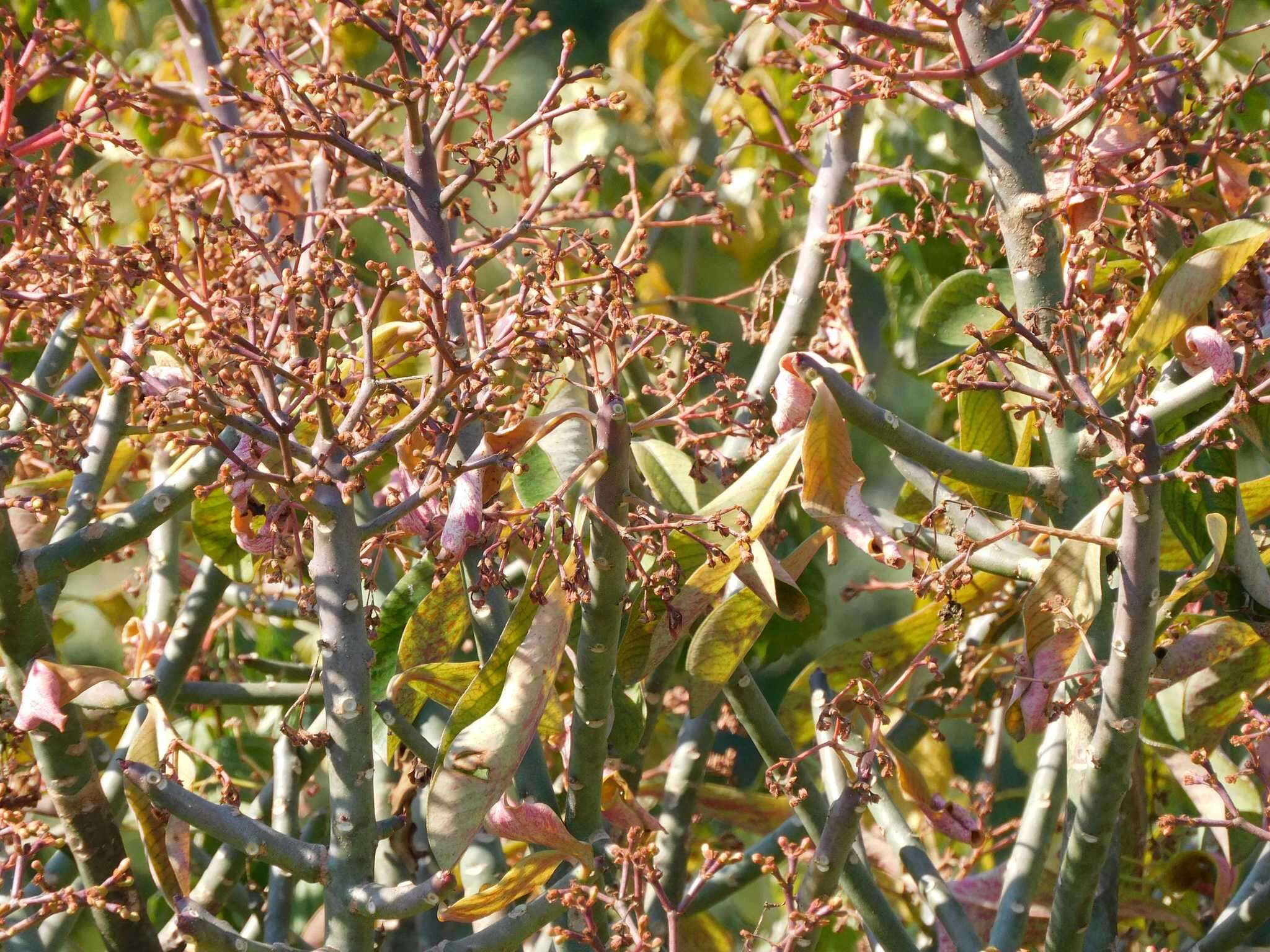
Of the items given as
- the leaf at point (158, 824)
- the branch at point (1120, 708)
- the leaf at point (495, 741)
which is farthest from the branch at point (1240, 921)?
the leaf at point (158, 824)

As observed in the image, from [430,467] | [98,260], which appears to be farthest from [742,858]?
[98,260]

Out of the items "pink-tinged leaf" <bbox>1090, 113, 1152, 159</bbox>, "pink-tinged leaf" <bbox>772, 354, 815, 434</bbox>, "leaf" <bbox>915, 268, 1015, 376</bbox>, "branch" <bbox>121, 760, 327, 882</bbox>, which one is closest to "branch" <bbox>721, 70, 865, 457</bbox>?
"leaf" <bbox>915, 268, 1015, 376</bbox>

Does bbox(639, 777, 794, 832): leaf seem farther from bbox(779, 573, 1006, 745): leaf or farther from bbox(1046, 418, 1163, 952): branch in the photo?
bbox(1046, 418, 1163, 952): branch

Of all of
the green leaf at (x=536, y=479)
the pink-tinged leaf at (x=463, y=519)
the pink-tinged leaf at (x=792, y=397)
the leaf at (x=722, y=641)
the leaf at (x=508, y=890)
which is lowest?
the leaf at (x=508, y=890)

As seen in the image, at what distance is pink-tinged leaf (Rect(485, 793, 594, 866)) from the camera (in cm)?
85

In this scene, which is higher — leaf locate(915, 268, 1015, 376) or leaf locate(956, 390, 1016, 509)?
leaf locate(915, 268, 1015, 376)

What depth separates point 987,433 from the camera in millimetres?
1122

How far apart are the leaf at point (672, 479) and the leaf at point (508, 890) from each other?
282mm

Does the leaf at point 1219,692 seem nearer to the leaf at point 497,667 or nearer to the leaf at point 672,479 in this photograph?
the leaf at point 672,479

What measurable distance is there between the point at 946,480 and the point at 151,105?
87cm

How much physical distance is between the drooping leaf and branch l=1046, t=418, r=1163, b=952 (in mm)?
282

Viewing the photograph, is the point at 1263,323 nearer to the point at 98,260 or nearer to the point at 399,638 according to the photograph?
the point at 399,638

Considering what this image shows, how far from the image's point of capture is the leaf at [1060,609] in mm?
871

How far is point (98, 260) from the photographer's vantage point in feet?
2.82
